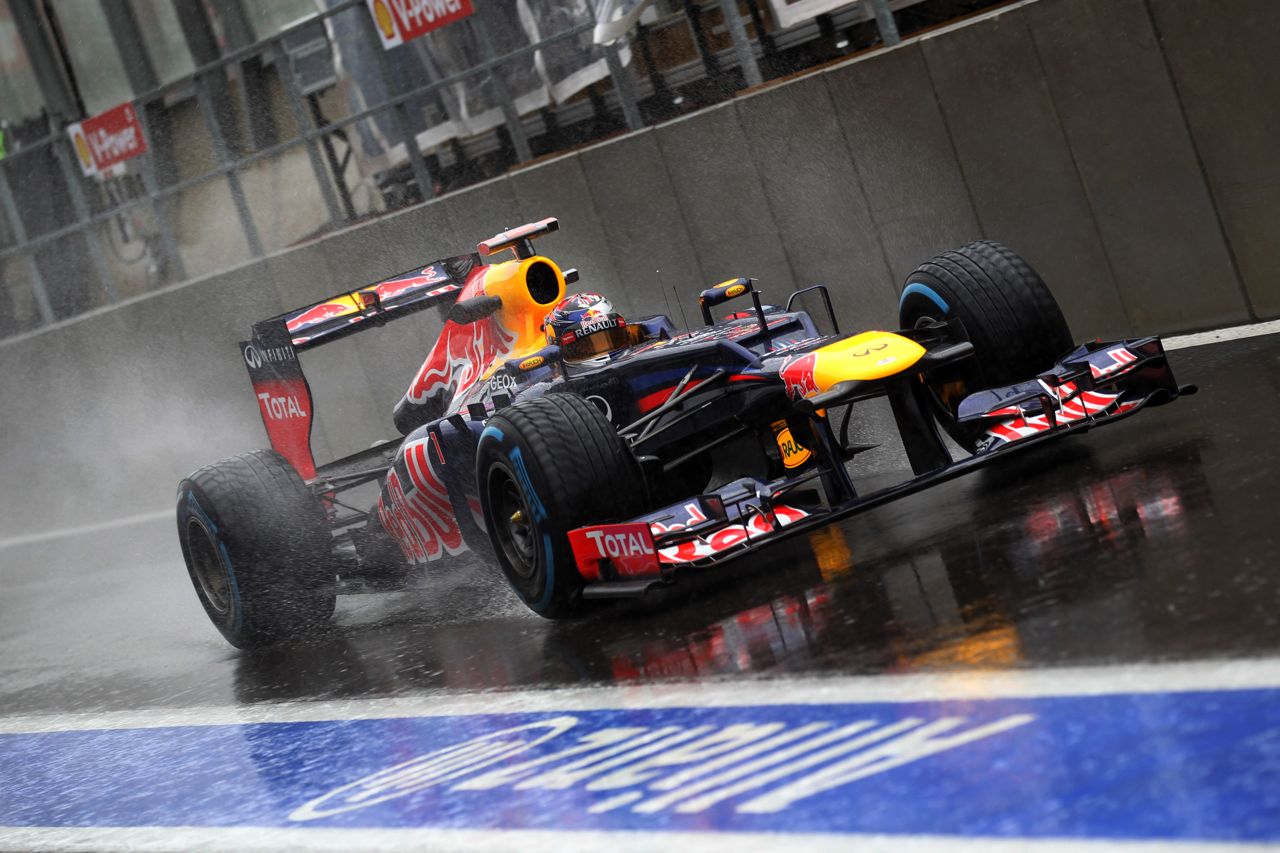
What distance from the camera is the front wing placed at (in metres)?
6.46

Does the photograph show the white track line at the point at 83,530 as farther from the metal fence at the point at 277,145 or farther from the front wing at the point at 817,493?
the front wing at the point at 817,493

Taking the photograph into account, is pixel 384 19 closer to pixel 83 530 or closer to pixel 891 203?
pixel 891 203

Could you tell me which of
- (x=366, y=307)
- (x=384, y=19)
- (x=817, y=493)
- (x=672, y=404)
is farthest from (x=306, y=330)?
(x=384, y=19)

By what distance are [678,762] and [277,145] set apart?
12874 millimetres

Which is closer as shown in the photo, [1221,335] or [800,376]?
[800,376]

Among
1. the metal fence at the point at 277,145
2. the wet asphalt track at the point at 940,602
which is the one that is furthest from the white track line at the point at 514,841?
the metal fence at the point at 277,145

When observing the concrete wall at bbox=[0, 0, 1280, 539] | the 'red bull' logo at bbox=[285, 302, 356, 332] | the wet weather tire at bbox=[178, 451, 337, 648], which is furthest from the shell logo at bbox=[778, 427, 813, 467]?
the concrete wall at bbox=[0, 0, 1280, 539]

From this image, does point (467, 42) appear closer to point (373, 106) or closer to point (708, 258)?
point (373, 106)

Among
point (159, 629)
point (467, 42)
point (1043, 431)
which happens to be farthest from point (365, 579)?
point (467, 42)

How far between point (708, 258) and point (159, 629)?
4.97m

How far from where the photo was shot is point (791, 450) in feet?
24.5

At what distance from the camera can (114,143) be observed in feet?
59.8

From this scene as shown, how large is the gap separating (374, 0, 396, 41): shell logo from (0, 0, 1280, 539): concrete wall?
6.35 feet

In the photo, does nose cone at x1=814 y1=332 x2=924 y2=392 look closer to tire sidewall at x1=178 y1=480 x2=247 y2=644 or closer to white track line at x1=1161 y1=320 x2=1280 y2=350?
white track line at x1=1161 y1=320 x2=1280 y2=350
